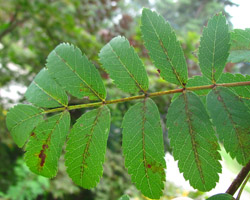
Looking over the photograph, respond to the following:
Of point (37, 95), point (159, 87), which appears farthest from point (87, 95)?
point (159, 87)

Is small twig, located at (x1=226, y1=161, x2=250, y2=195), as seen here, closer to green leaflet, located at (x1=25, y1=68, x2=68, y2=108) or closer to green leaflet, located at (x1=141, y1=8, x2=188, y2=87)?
A: green leaflet, located at (x1=141, y1=8, x2=188, y2=87)

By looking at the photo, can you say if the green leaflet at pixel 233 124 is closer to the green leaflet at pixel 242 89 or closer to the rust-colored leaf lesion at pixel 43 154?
the green leaflet at pixel 242 89

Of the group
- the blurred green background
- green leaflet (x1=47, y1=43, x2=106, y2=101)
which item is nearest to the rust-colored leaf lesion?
green leaflet (x1=47, y1=43, x2=106, y2=101)

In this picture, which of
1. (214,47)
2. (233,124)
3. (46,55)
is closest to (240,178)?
(233,124)

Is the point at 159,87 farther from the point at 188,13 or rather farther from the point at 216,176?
the point at 188,13

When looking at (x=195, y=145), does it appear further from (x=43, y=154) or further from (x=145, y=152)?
(x=43, y=154)

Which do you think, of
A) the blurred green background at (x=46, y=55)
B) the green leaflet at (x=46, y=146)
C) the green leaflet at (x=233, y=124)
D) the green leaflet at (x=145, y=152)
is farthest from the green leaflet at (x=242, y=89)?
the blurred green background at (x=46, y=55)
